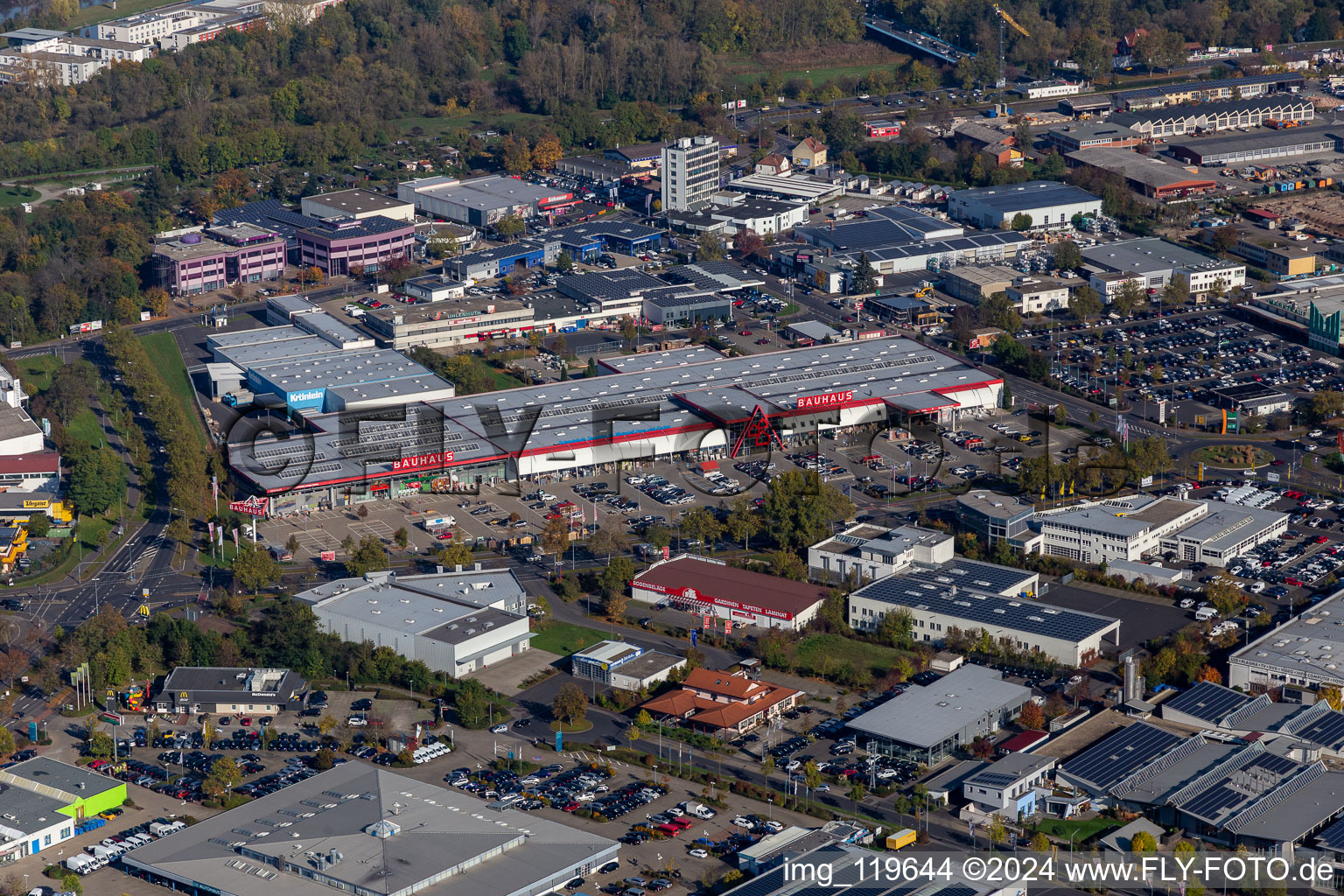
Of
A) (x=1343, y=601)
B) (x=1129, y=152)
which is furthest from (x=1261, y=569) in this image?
(x=1129, y=152)

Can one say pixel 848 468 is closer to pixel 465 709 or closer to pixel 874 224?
pixel 465 709

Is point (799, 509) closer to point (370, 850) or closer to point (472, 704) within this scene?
point (472, 704)

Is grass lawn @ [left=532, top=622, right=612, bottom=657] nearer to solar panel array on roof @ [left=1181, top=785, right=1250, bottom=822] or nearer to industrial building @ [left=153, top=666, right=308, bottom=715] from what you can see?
industrial building @ [left=153, top=666, right=308, bottom=715]

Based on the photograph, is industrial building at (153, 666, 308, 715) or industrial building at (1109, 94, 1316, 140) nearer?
industrial building at (153, 666, 308, 715)

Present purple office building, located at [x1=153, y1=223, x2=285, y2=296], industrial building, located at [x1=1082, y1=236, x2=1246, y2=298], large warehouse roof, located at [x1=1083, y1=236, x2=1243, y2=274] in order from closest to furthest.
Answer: industrial building, located at [x1=1082, y1=236, x2=1246, y2=298]
large warehouse roof, located at [x1=1083, y1=236, x2=1243, y2=274]
purple office building, located at [x1=153, y1=223, x2=285, y2=296]

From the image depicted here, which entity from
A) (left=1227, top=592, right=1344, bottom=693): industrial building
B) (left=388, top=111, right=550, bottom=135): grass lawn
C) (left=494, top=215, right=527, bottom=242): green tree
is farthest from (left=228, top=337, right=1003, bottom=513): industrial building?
(left=388, top=111, right=550, bottom=135): grass lawn

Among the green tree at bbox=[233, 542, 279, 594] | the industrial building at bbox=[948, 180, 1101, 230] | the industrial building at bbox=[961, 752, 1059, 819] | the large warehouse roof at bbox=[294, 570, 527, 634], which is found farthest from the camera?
the industrial building at bbox=[948, 180, 1101, 230]
